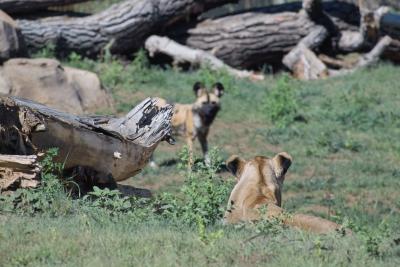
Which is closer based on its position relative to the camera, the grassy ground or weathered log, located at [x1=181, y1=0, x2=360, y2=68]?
the grassy ground

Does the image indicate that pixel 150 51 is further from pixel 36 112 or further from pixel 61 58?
pixel 36 112

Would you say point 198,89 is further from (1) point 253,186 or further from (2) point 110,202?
(2) point 110,202

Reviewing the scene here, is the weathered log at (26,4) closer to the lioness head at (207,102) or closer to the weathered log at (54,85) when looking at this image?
the weathered log at (54,85)

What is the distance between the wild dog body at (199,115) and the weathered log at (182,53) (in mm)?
2252

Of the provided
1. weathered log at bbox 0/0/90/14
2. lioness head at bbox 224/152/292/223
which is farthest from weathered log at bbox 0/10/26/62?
lioness head at bbox 224/152/292/223

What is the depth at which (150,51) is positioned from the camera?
Result: 16406 mm

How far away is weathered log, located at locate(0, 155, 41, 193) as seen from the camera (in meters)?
5.82

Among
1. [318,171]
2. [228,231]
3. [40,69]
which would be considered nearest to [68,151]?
[228,231]

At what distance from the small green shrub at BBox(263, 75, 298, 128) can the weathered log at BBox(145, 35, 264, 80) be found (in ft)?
7.42

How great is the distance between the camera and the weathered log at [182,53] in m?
16.1

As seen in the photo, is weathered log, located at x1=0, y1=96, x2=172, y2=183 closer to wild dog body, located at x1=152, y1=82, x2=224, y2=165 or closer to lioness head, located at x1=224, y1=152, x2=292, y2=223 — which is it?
lioness head, located at x1=224, y1=152, x2=292, y2=223

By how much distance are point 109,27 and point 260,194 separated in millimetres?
10336

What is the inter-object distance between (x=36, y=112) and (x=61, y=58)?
9.74 meters

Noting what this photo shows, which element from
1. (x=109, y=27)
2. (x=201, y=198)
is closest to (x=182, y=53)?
(x=109, y=27)
